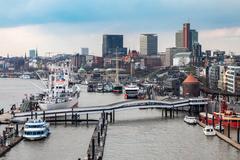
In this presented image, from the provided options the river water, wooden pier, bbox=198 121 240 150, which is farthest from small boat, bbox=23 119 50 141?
wooden pier, bbox=198 121 240 150

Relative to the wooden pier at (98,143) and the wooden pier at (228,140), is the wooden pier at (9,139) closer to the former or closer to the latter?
the wooden pier at (98,143)

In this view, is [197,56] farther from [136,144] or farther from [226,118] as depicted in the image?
[136,144]

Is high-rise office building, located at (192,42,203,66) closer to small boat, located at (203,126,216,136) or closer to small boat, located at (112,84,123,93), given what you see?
small boat, located at (112,84,123,93)

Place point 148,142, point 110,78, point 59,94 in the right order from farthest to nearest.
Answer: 1. point 110,78
2. point 59,94
3. point 148,142

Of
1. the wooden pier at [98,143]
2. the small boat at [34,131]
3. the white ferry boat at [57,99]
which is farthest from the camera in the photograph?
the white ferry boat at [57,99]

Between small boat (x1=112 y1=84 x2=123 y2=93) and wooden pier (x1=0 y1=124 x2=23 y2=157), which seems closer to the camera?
wooden pier (x1=0 y1=124 x2=23 y2=157)

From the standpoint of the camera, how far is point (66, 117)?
4375 cm

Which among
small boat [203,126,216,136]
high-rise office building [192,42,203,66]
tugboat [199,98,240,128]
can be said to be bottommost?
small boat [203,126,216,136]

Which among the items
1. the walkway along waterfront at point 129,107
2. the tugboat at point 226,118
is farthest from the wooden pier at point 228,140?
the walkway along waterfront at point 129,107

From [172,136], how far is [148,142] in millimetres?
2964

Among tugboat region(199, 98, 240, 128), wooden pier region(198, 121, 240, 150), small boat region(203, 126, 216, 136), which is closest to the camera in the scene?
wooden pier region(198, 121, 240, 150)

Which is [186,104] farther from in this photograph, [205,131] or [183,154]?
[183,154]

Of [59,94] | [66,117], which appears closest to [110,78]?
[59,94]

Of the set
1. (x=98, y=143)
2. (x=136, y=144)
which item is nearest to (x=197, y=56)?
(x=136, y=144)
